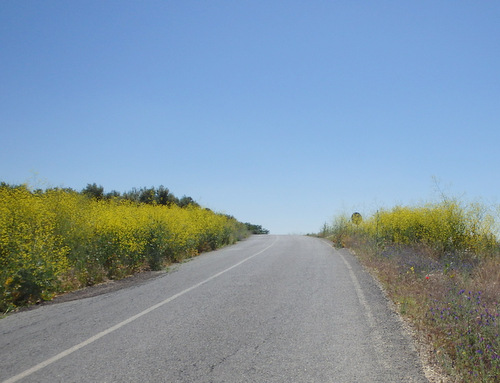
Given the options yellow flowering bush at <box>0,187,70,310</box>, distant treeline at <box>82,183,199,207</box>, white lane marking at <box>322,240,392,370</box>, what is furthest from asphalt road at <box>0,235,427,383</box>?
distant treeline at <box>82,183,199,207</box>

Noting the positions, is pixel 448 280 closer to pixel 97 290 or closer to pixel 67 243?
pixel 97 290

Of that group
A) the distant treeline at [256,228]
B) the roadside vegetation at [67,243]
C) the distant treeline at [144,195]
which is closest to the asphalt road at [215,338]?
the roadside vegetation at [67,243]

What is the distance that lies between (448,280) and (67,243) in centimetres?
1011

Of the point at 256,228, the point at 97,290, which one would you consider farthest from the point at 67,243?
the point at 256,228

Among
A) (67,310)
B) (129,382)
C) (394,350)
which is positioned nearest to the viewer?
(129,382)

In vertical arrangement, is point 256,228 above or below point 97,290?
above

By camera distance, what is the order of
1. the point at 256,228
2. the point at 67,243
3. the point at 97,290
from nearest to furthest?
1. the point at 97,290
2. the point at 67,243
3. the point at 256,228

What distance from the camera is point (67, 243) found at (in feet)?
41.0

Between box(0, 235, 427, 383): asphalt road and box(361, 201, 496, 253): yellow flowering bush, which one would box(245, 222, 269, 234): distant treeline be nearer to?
box(361, 201, 496, 253): yellow flowering bush

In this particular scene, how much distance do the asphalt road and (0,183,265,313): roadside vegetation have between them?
118 centimetres

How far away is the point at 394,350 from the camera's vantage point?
5629mm

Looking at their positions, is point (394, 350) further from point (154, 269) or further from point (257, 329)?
point (154, 269)

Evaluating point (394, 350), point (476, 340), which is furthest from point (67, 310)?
point (476, 340)

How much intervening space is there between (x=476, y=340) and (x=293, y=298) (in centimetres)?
422
